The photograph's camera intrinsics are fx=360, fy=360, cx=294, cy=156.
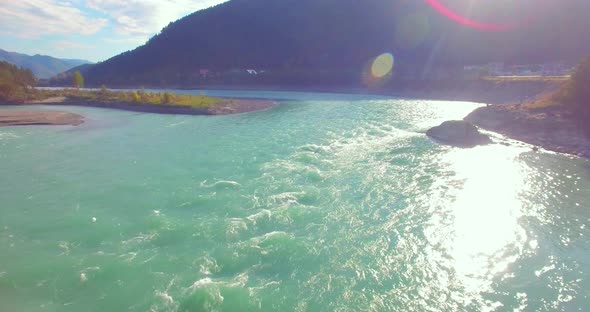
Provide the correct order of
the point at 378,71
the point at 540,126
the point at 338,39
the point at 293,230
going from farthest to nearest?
the point at 338,39
the point at 378,71
the point at 540,126
the point at 293,230

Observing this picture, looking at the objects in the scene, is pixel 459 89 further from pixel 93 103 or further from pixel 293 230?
pixel 93 103

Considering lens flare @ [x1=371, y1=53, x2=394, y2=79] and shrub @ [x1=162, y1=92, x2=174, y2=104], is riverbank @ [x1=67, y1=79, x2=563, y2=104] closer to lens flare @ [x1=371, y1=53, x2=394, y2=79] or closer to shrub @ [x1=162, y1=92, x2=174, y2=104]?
lens flare @ [x1=371, y1=53, x2=394, y2=79]

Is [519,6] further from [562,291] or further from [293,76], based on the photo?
[562,291]

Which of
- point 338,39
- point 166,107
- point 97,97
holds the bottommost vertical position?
point 166,107

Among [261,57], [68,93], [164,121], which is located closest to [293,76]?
[261,57]

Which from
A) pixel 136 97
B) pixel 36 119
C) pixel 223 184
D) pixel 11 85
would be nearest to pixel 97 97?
pixel 136 97

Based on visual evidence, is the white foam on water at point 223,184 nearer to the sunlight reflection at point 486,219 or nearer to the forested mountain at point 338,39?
the sunlight reflection at point 486,219

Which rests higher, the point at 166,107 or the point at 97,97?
the point at 97,97

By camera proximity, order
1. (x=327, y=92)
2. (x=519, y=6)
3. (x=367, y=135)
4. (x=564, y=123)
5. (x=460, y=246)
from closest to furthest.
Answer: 1. (x=460, y=246)
2. (x=564, y=123)
3. (x=367, y=135)
4. (x=327, y=92)
5. (x=519, y=6)
